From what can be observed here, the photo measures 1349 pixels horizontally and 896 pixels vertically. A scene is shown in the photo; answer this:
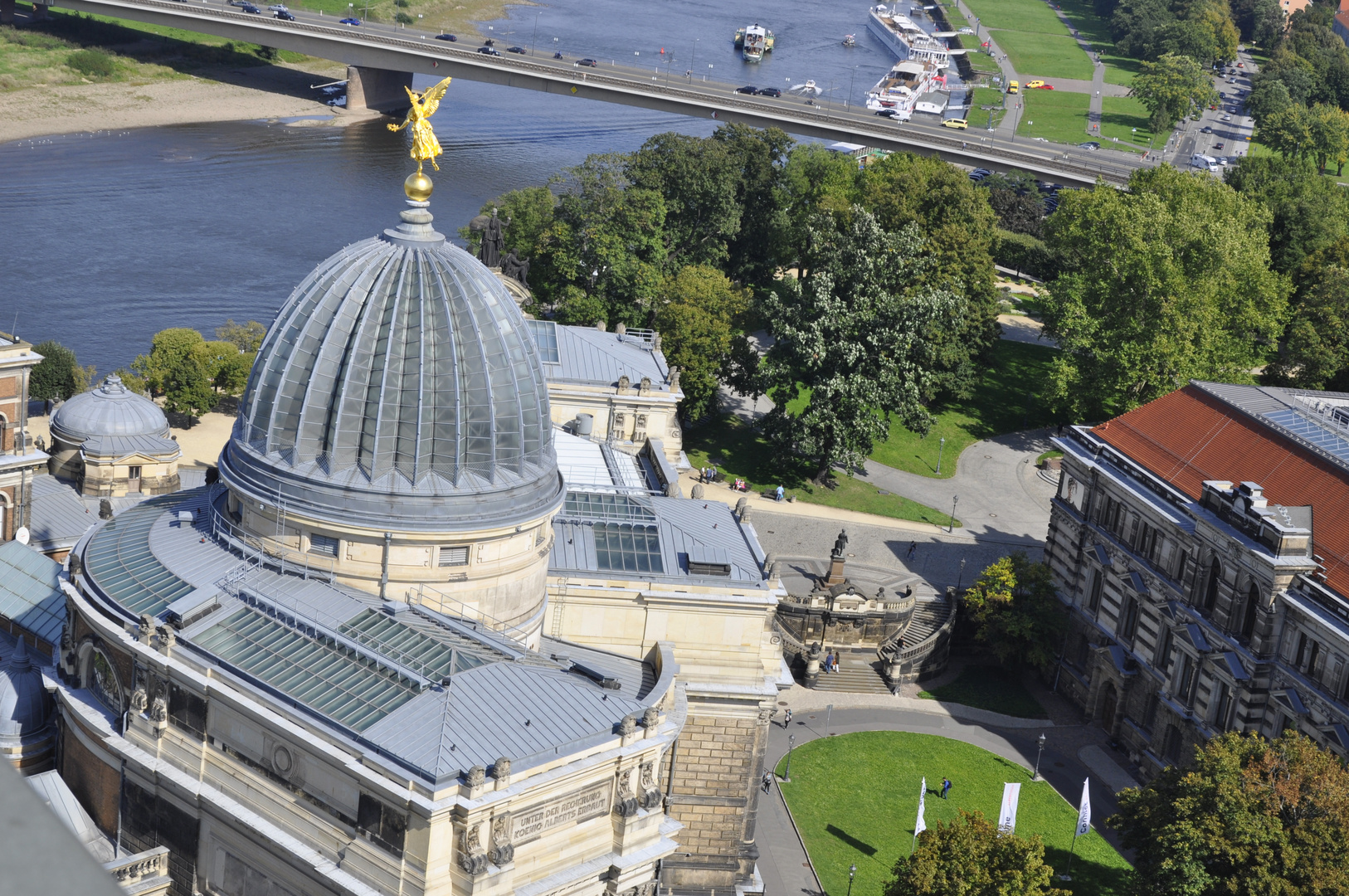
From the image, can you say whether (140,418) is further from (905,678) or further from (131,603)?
(905,678)

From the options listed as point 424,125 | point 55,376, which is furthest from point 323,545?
point 55,376

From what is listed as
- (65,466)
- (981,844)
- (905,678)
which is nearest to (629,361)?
(905,678)

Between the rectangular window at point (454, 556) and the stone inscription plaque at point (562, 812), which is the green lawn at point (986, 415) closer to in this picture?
the rectangular window at point (454, 556)

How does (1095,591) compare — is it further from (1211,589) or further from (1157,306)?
(1157,306)

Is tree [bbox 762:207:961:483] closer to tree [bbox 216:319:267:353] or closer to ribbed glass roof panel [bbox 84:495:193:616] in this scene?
tree [bbox 216:319:267:353]

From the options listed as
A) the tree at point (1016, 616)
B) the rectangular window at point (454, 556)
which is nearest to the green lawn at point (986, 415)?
the tree at point (1016, 616)
